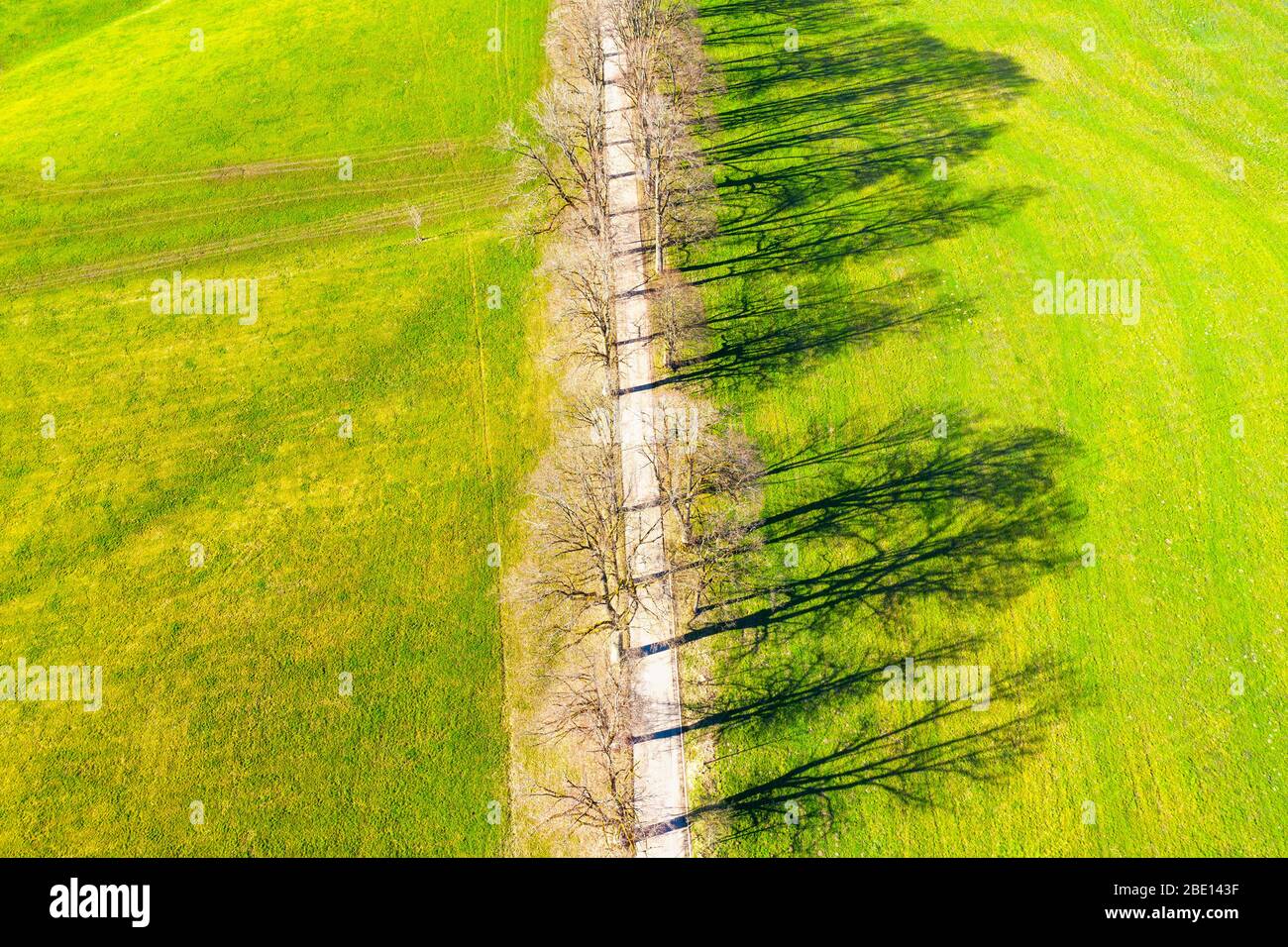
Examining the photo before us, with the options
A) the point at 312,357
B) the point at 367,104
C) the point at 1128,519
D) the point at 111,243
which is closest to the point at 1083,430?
the point at 1128,519

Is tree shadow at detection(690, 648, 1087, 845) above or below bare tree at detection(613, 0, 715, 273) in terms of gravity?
below

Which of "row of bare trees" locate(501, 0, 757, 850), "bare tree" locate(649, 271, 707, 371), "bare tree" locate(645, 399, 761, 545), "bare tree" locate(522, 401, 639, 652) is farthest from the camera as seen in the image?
"bare tree" locate(649, 271, 707, 371)

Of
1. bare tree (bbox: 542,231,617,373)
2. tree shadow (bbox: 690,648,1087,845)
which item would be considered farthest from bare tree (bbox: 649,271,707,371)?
tree shadow (bbox: 690,648,1087,845)

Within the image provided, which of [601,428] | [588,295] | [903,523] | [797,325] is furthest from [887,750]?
[588,295]

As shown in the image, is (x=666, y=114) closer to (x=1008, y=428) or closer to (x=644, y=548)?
(x=1008, y=428)

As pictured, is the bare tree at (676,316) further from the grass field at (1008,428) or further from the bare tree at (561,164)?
the bare tree at (561,164)

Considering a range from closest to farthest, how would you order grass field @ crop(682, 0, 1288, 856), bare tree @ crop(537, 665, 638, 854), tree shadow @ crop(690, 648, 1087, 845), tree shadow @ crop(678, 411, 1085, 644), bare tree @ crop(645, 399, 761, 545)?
bare tree @ crop(537, 665, 638, 854) < tree shadow @ crop(690, 648, 1087, 845) < grass field @ crop(682, 0, 1288, 856) < tree shadow @ crop(678, 411, 1085, 644) < bare tree @ crop(645, 399, 761, 545)

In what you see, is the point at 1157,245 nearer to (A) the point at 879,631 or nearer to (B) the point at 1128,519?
(B) the point at 1128,519

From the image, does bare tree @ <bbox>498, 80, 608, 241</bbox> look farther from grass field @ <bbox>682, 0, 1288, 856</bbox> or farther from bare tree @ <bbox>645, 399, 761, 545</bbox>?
bare tree @ <bbox>645, 399, 761, 545</bbox>
